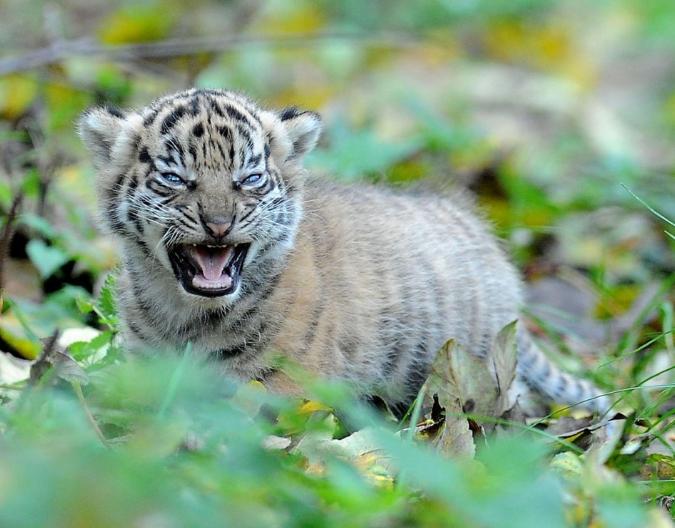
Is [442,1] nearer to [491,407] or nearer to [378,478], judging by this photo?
[491,407]

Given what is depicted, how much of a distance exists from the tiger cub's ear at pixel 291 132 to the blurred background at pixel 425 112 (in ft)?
4.18

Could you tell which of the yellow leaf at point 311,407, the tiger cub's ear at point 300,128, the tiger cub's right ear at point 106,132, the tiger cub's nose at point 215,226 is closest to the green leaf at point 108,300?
the tiger cub's right ear at point 106,132

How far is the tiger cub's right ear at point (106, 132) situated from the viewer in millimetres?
5285

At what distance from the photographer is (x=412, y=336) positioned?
5777 millimetres

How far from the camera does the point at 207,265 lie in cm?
500

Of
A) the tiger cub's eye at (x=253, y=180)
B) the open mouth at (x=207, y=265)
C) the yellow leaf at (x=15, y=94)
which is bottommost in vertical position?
the yellow leaf at (x=15, y=94)

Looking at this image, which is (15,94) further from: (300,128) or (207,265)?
(207,265)

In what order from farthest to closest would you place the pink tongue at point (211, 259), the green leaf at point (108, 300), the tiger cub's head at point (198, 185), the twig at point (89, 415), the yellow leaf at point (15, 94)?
the yellow leaf at point (15, 94) → the green leaf at point (108, 300) → the pink tongue at point (211, 259) → the tiger cub's head at point (198, 185) → the twig at point (89, 415)

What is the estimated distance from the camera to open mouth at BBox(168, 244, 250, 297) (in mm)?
4938

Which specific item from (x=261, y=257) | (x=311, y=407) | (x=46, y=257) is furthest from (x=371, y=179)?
(x=311, y=407)

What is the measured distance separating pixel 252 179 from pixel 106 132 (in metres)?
0.86

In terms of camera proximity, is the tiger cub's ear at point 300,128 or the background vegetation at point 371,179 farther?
the tiger cub's ear at point 300,128

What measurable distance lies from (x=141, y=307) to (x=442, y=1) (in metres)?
11.1

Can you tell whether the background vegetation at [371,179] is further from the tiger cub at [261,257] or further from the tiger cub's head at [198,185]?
the tiger cub's head at [198,185]
